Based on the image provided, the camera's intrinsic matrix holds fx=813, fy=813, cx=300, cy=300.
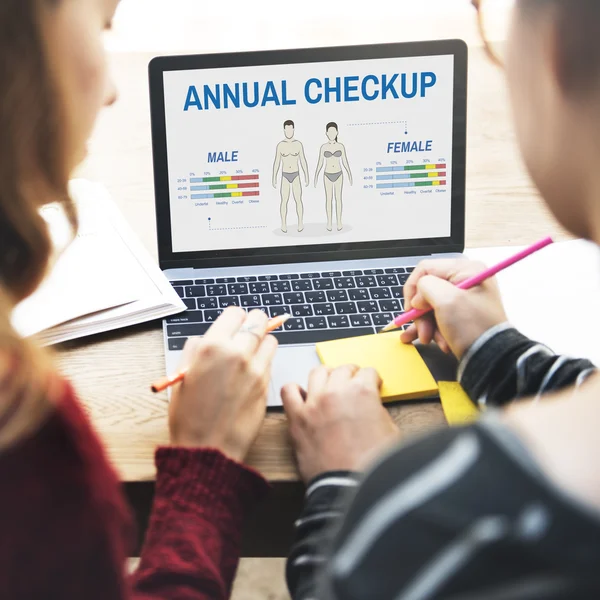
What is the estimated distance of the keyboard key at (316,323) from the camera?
2.81 feet

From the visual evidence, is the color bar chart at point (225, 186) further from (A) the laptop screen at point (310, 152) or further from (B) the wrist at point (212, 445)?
(B) the wrist at point (212, 445)

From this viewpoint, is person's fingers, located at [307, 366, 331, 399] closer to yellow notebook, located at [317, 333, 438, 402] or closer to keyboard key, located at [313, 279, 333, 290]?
yellow notebook, located at [317, 333, 438, 402]

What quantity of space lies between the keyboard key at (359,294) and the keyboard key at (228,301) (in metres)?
0.13

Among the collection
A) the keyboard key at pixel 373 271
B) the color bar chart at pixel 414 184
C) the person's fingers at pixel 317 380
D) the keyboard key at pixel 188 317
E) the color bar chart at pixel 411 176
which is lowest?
the person's fingers at pixel 317 380

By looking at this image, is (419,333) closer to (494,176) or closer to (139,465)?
(139,465)

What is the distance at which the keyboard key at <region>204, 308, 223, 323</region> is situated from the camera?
87 centimetres

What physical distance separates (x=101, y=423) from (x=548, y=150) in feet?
1.48

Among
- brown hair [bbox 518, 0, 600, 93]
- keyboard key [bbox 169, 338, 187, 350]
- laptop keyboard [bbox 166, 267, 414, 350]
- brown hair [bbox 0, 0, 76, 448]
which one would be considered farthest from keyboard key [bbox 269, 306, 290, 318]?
brown hair [bbox 518, 0, 600, 93]

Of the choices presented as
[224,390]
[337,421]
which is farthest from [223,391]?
[337,421]

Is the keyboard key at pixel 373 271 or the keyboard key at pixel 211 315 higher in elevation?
the keyboard key at pixel 373 271

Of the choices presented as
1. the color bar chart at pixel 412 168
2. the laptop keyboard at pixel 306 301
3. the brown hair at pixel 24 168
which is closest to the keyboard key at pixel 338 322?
the laptop keyboard at pixel 306 301

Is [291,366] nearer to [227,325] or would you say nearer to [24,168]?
[227,325]

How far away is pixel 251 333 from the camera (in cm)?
77

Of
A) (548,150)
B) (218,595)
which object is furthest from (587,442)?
(218,595)
